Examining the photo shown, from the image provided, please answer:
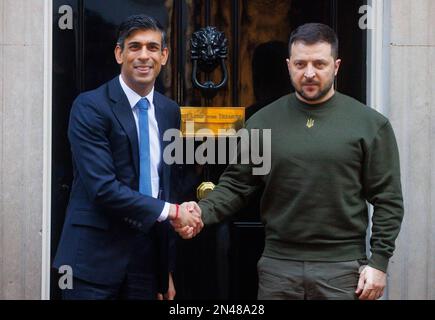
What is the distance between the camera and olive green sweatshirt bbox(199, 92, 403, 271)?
348 cm

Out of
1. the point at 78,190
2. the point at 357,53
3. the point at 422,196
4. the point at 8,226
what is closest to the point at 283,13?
the point at 357,53

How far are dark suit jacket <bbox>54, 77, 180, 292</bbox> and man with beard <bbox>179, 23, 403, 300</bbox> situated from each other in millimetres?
674

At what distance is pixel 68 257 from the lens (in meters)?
3.74

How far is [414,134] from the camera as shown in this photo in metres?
4.56

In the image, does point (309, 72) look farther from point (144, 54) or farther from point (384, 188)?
point (144, 54)

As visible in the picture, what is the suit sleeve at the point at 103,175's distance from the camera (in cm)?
Result: 361

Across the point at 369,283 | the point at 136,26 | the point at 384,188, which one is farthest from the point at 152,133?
the point at 369,283

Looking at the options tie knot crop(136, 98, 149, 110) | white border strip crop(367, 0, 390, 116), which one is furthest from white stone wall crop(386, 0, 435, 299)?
tie knot crop(136, 98, 149, 110)

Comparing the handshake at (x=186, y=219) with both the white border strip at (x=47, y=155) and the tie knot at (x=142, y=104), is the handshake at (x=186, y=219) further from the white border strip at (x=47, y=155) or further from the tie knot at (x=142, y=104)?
the white border strip at (x=47, y=155)

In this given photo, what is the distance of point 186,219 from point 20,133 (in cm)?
129

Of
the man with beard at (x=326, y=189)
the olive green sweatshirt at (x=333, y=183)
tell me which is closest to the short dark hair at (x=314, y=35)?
the man with beard at (x=326, y=189)

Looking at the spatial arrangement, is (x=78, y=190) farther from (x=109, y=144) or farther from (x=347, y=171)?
(x=347, y=171)

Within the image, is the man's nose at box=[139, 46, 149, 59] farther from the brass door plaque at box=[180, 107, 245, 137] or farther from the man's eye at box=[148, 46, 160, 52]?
the brass door plaque at box=[180, 107, 245, 137]

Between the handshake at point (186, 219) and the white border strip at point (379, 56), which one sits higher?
the white border strip at point (379, 56)
